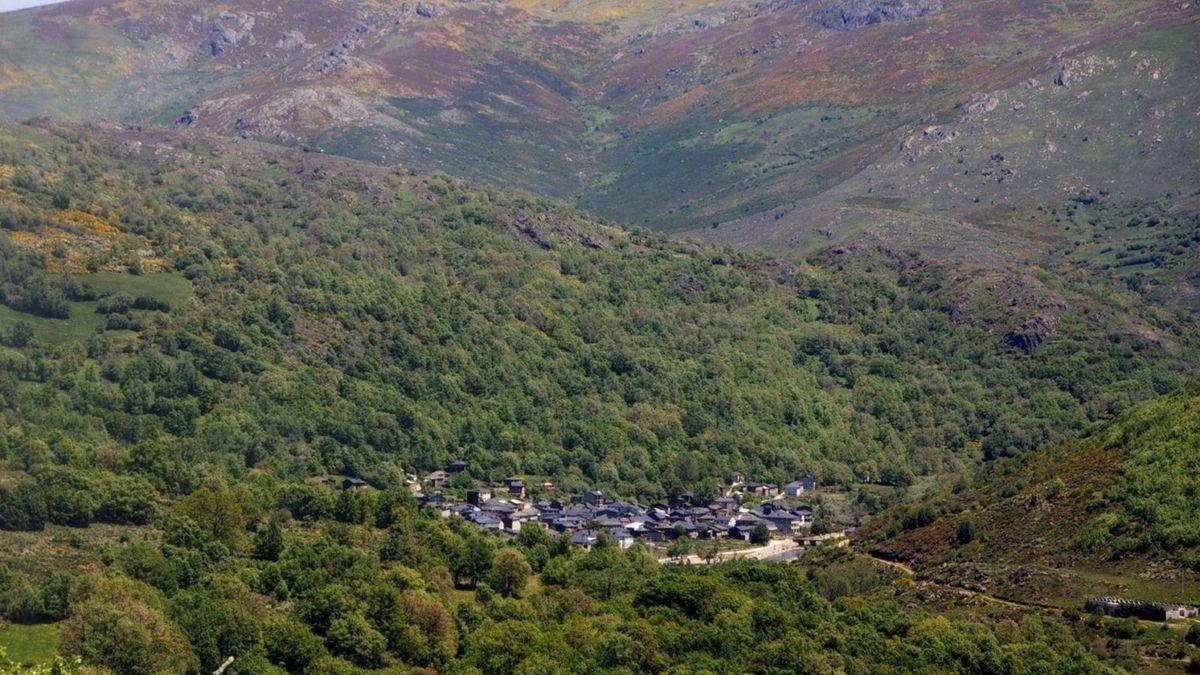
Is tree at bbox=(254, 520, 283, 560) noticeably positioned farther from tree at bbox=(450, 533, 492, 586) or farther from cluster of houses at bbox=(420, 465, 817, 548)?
cluster of houses at bbox=(420, 465, 817, 548)

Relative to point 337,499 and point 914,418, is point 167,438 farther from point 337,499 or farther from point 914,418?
point 914,418

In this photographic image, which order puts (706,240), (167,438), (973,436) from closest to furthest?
(167,438)
(973,436)
(706,240)

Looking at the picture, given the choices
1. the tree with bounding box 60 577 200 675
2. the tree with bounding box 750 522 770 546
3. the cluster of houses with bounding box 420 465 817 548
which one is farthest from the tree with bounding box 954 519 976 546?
the tree with bounding box 60 577 200 675

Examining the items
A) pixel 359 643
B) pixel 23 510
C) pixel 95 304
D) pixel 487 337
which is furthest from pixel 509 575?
pixel 487 337

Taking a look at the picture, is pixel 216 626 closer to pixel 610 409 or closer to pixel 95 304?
pixel 95 304

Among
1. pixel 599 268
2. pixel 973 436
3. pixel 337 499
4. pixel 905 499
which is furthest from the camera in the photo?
pixel 599 268

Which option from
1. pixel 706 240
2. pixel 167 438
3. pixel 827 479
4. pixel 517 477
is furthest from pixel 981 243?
pixel 167 438

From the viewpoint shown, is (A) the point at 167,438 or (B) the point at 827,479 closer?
(A) the point at 167,438
